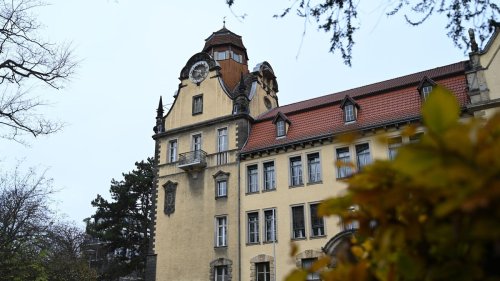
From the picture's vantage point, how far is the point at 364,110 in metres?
25.4

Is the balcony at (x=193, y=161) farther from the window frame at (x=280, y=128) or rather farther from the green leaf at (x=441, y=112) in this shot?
the green leaf at (x=441, y=112)

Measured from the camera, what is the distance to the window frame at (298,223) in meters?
24.1

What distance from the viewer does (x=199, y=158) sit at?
27.9 metres

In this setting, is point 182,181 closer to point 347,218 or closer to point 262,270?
point 262,270

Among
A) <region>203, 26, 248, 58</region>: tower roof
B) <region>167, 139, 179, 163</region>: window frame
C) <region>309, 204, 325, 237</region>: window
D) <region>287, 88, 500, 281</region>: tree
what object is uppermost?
<region>203, 26, 248, 58</region>: tower roof

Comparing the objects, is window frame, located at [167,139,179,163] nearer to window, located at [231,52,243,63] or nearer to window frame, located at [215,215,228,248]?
window frame, located at [215,215,228,248]

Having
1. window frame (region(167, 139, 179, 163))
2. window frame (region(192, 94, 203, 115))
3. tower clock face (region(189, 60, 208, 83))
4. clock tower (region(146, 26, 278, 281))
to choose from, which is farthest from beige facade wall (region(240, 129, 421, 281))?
tower clock face (region(189, 60, 208, 83))

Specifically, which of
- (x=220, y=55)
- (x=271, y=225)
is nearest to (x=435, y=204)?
(x=271, y=225)

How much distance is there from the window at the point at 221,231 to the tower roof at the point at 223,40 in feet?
44.2

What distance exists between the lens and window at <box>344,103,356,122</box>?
2503cm

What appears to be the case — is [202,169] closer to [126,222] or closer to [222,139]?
[222,139]

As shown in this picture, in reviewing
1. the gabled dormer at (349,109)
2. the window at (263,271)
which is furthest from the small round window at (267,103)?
the window at (263,271)

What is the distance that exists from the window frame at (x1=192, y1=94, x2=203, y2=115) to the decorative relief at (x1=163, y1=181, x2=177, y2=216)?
15.9 ft

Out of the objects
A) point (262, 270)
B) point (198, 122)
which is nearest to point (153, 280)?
point (262, 270)
